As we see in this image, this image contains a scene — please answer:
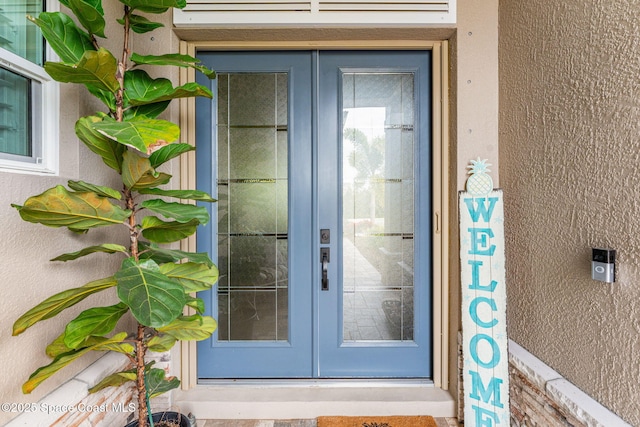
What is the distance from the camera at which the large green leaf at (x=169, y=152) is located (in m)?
1.30

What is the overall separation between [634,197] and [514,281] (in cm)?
75

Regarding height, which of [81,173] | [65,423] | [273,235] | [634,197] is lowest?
[65,423]

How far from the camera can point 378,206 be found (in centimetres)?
206

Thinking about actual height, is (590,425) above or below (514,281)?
below

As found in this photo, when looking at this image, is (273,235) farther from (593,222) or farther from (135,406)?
(593,222)

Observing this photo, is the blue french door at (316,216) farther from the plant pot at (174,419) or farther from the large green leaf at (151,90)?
the large green leaf at (151,90)

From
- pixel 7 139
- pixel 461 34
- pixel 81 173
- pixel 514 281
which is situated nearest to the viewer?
pixel 7 139

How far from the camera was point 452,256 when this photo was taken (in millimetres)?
1936

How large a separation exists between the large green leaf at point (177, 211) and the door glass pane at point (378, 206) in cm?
99

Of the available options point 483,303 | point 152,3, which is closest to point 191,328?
point 152,3

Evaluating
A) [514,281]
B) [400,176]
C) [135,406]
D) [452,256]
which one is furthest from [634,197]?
[135,406]

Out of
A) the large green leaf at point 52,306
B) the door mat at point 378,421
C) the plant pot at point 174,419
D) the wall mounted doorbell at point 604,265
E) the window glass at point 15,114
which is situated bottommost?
the door mat at point 378,421

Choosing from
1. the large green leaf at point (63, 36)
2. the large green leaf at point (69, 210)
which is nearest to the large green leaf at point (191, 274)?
the large green leaf at point (69, 210)

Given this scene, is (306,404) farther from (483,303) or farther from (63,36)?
(63,36)
